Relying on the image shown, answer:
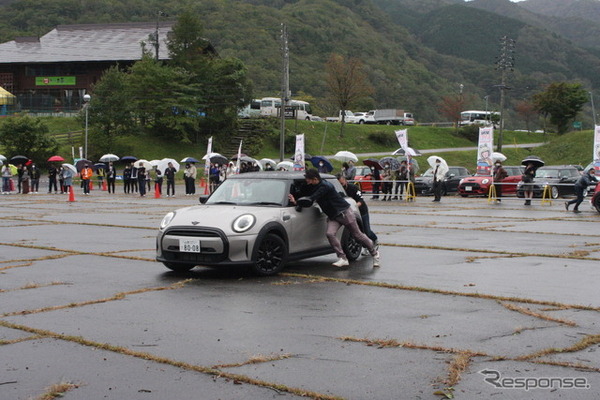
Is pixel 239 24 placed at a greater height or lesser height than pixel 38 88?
greater

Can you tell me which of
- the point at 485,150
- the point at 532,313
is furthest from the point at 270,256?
the point at 485,150

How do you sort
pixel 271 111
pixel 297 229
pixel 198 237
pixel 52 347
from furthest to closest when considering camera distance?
1. pixel 271 111
2. pixel 297 229
3. pixel 198 237
4. pixel 52 347

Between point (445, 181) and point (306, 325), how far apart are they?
3146 centimetres

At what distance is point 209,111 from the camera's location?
62.2 meters

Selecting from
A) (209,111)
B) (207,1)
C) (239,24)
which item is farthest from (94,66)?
(207,1)

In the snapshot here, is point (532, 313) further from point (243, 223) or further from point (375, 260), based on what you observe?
point (243, 223)

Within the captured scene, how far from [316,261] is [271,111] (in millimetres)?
58337

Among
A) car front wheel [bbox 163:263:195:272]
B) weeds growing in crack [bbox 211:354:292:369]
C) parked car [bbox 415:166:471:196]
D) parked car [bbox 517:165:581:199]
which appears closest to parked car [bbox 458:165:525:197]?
parked car [bbox 517:165:581:199]

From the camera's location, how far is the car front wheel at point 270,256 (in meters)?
9.84

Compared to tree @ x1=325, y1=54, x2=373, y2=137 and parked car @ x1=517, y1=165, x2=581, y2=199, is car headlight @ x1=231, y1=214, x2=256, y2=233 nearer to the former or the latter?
parked car @ x1=517, y1=165, x2=581, y2=199

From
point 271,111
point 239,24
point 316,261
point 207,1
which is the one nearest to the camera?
point 316,261

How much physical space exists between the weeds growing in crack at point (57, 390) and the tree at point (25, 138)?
159ft

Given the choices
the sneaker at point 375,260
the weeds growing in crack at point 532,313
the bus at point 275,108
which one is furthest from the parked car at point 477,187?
the bus at point 275,108

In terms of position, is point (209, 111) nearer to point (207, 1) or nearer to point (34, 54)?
point (34, 54)
